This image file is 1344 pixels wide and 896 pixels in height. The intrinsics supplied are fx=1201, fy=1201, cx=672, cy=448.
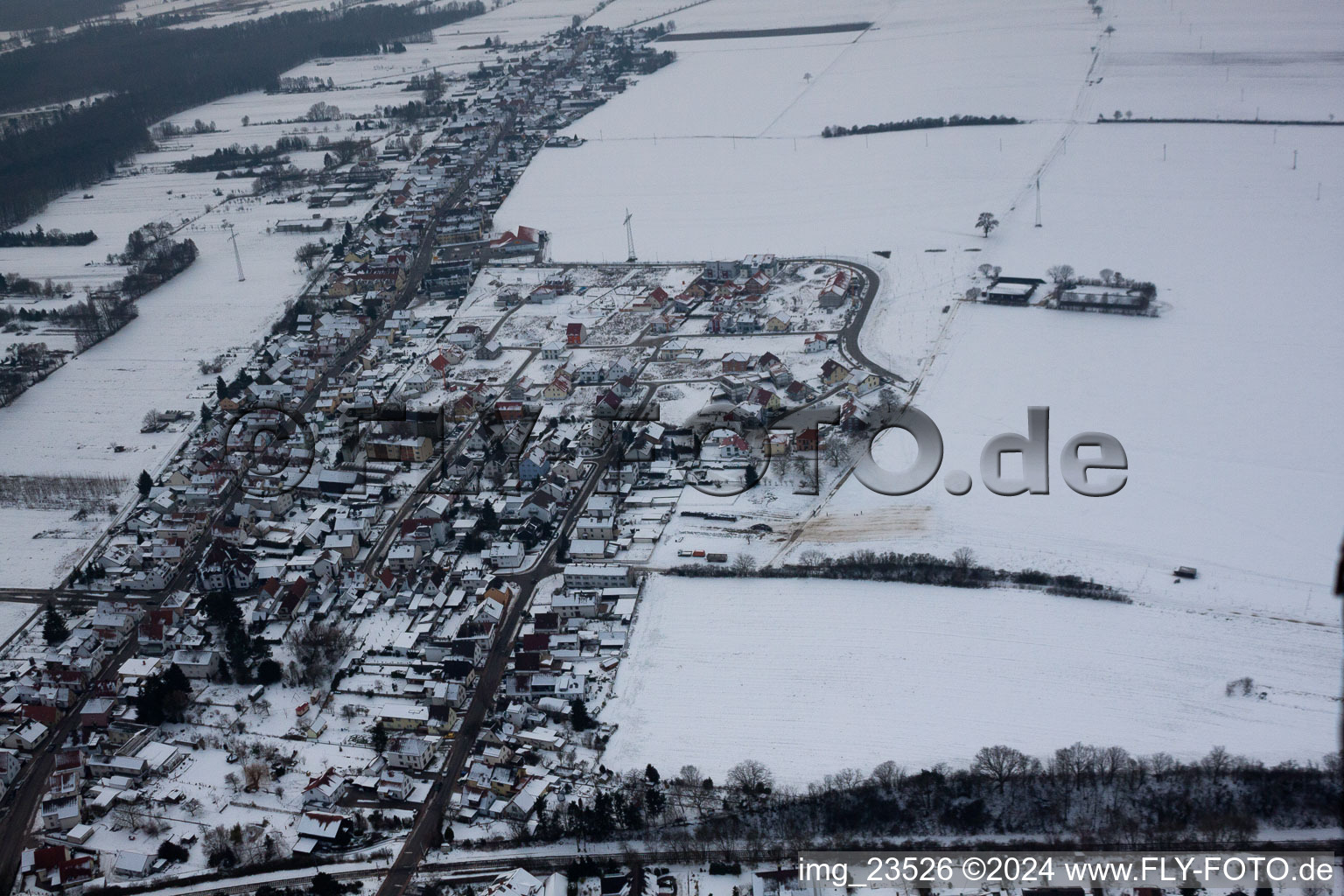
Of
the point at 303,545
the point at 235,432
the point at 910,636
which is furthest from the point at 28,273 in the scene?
the point at 910,636

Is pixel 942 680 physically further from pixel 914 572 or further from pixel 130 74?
pixel 130 74

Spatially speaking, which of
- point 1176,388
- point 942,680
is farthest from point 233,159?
point 942,680

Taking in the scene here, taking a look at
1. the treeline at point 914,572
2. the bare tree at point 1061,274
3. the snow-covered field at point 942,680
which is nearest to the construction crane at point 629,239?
the bare tree at point 1061,274

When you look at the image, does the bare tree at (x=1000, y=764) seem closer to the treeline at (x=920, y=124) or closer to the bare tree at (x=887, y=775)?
the bare tree at (x=887, y=775)

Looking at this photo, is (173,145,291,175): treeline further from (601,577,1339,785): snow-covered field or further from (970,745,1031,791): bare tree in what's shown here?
(970,745,1031,791): bare tree

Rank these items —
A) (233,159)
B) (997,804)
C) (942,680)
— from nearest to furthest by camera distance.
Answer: (997,804) → (942,680) → (233,159)

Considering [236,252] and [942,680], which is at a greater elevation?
[236,252]

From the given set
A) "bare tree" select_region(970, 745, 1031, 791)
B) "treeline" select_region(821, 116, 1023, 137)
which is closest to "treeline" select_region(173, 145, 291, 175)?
"treeline" select_region(821, 116, 1023, 137)
